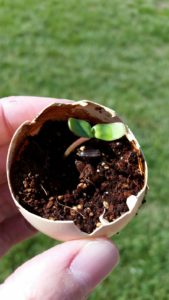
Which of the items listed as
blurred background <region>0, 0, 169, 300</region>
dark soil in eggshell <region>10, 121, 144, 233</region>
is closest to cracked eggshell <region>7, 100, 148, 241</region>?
dark soil in eggshell <region>10, 121, 144, 233</region>

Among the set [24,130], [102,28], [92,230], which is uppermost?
[24,130]

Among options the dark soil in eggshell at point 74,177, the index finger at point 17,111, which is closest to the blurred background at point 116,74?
the index finger at point 17,111

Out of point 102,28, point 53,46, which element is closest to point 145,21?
point 102,28

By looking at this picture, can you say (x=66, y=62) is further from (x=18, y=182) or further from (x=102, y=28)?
(x=18, y=182)

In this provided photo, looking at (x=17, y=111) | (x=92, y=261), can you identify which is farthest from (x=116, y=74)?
(x=92, y=261)

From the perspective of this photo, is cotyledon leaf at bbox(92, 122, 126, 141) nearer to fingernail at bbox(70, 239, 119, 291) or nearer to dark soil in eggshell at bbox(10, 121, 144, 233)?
dark soil in eggshell at bbox(10, 121, 144, 233)

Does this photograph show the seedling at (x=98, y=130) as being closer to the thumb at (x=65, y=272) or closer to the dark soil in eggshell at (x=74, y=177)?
the dark soil in eggshell at (x=74, y=177)
